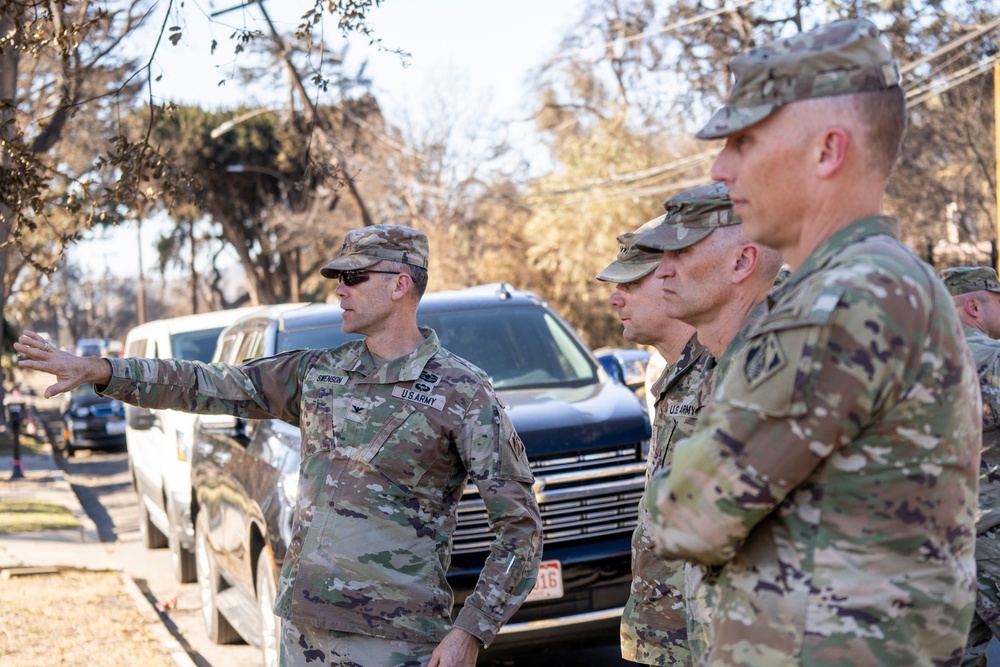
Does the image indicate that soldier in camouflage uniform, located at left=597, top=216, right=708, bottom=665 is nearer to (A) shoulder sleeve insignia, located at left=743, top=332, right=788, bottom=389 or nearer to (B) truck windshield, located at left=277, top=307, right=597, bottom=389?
(A) shoulder sleeve insignia, located at left=743, top=332, right=788, bottom=389

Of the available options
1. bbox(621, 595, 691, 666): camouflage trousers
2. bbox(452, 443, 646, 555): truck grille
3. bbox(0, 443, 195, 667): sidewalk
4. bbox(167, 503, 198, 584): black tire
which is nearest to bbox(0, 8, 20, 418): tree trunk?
bbox(0, 443, 195, 667): sidewalk

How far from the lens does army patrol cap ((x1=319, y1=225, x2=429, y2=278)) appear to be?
387 centimetres

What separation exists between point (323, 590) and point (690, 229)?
156cm

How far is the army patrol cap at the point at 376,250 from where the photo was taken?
3.87 metres

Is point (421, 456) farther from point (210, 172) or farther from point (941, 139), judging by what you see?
point (210, 172)

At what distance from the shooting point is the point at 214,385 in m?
3.81

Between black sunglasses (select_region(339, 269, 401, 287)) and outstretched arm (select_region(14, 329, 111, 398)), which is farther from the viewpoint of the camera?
black sunglasses (select_region(339, 269, 401, 287))

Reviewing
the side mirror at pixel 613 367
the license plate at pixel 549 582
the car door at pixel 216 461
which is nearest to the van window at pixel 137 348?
the car door at pixel 216 461

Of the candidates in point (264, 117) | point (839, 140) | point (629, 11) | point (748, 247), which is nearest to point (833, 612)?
point (839, 140)

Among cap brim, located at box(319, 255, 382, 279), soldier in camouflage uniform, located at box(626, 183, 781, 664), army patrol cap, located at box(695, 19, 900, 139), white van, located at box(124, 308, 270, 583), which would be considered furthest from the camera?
white van, located at box(124, 308, 270, 583)

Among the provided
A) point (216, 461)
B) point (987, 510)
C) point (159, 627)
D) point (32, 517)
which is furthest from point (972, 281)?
point (32, 517)

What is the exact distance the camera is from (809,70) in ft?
5.94

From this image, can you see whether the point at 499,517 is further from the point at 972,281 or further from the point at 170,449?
the point at 170,449

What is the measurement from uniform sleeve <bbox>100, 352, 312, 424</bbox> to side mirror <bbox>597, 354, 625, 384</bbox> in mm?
3287
